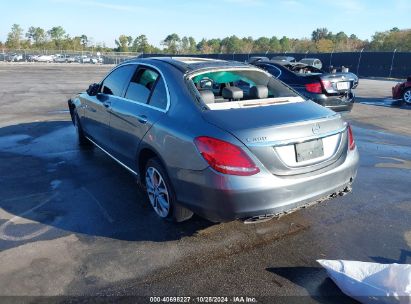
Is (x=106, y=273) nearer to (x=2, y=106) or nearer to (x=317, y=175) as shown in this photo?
(x=317, y=175)

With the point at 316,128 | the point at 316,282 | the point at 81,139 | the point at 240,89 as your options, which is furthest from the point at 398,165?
the point at 81,139

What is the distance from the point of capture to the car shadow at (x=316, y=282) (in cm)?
272

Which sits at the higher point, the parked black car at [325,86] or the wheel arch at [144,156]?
the parked black car at [325,86]

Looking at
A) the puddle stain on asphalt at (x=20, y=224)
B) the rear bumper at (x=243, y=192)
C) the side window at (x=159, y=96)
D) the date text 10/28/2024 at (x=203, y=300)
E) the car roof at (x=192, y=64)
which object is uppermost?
the car roof at (x=192, y=64)

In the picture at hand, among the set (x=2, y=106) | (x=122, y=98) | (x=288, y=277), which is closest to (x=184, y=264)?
(x=288, y=277)

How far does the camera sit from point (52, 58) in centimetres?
6300

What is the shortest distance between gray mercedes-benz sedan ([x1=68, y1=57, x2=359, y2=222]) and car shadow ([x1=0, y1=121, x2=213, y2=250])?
0.30 m

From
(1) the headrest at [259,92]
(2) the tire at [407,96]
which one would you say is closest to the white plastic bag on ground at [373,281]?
(1) the headrest at [259,92]

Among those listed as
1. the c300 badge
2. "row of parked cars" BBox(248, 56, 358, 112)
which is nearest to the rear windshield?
the c300 badge

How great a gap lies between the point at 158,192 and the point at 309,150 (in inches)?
63.0

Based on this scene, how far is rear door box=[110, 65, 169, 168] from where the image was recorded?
3.83 m

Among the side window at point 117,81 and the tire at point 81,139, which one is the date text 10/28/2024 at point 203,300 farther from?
the tire at point 81,139

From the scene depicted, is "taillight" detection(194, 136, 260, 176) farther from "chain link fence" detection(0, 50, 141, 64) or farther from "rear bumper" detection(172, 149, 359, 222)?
"chain link fence" detection(0, 50, 141, 64)

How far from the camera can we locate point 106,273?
3.01 metres
